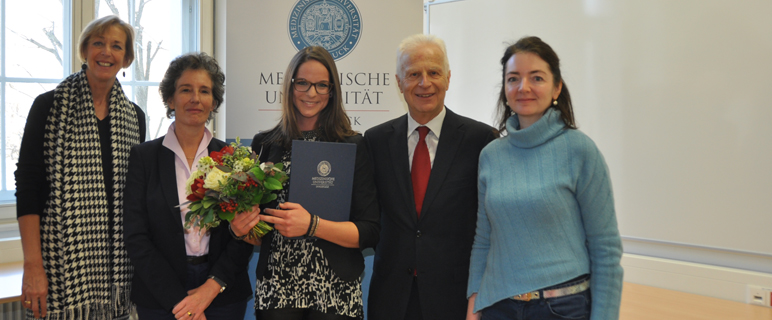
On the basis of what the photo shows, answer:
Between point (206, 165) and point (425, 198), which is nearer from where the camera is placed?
point (206, 165)

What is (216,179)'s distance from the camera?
1.63m

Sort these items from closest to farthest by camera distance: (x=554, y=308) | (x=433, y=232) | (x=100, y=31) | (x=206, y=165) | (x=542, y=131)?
(x=554, y=308) → (x=542, y=131) → (x=206, y=165) → (x=433, y=232) → (x=100, y=31)

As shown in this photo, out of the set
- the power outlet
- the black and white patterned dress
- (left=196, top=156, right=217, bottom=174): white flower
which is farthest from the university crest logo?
the power outlet

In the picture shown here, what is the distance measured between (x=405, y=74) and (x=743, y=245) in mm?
2458

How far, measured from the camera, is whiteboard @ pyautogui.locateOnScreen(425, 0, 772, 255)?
289cm

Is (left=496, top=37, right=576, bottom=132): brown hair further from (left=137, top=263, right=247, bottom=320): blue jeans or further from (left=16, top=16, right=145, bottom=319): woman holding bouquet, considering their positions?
(left=16, top=16, right=145, bottom=319): woman holding bouquet

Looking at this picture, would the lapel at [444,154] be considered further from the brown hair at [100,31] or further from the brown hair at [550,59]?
the brown hair at [100,31]

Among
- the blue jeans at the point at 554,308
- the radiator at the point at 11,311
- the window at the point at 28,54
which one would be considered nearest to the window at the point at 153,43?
the window at the point at 28,54

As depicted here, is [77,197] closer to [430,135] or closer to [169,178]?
[169,178]

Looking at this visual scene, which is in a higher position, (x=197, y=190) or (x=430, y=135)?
(x=430, y=135)

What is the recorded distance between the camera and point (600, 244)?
1522mm

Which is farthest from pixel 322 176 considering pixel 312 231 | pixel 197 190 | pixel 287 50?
pixel 287 50

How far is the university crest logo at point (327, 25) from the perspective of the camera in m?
2.87

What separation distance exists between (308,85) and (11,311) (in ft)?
8.50
